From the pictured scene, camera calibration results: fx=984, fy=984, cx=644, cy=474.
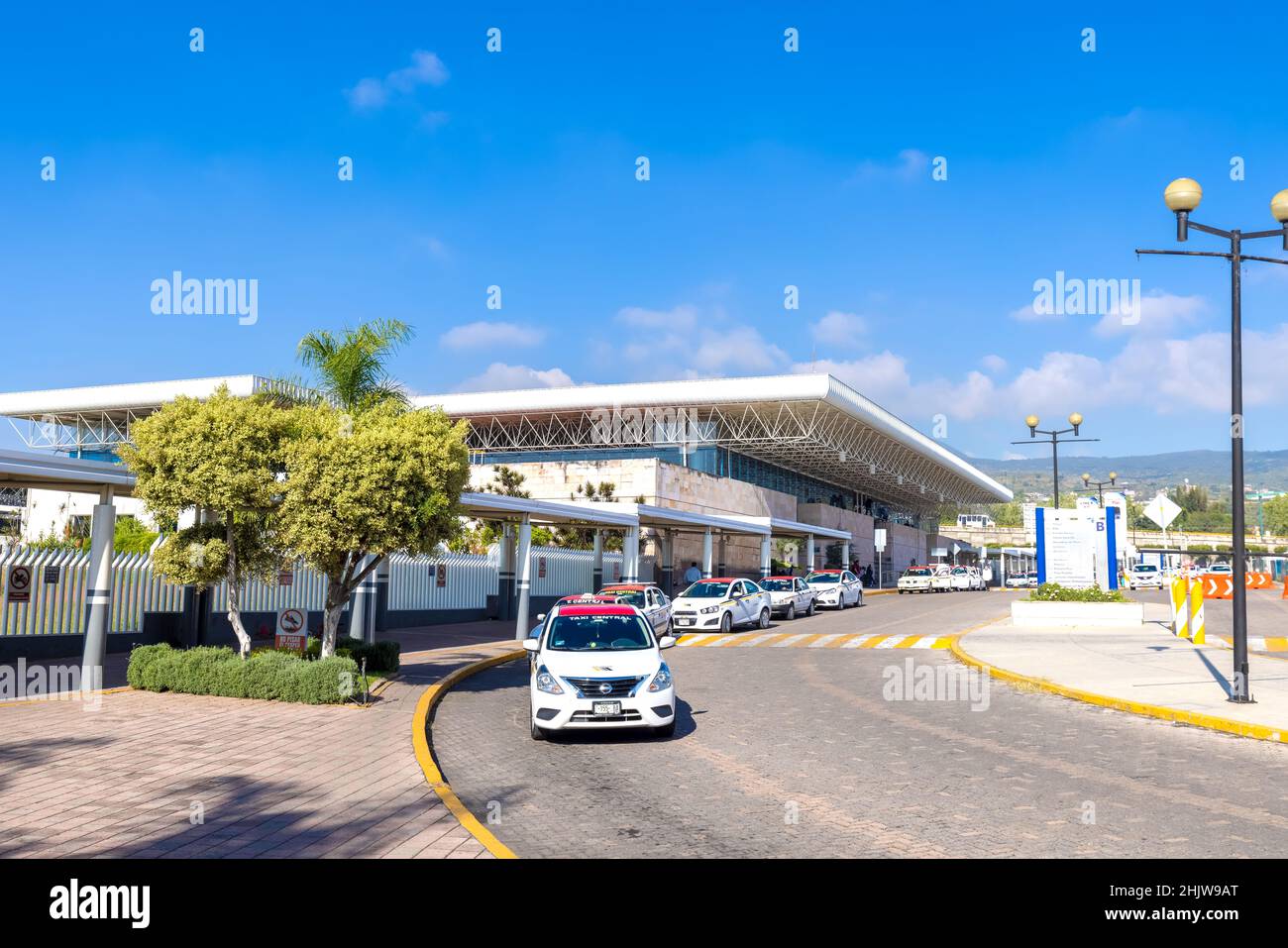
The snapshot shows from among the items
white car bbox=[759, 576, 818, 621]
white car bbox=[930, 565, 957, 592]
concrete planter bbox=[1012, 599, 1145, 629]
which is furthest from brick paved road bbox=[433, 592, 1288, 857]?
white car bbox=[930, 565, 957, 592]

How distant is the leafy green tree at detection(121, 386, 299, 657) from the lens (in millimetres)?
13672

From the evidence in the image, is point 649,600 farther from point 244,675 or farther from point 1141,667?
point 244,675

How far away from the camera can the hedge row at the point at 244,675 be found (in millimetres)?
13336

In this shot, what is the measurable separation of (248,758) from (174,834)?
2800 mm

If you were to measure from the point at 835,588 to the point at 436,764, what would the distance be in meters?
32.4

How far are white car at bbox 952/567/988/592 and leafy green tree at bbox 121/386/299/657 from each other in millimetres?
49207

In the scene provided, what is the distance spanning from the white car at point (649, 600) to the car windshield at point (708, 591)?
11.1 ft

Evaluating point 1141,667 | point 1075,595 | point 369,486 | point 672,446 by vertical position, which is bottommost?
point 1141,667

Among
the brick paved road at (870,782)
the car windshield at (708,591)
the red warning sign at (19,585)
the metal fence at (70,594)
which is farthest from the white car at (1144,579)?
the red warning sign at (19,585)

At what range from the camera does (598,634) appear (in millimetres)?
12602

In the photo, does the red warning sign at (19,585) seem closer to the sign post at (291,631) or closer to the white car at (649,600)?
the sign post at (291,631)

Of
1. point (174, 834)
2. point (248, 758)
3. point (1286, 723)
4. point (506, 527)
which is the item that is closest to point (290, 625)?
point (248, 758)
